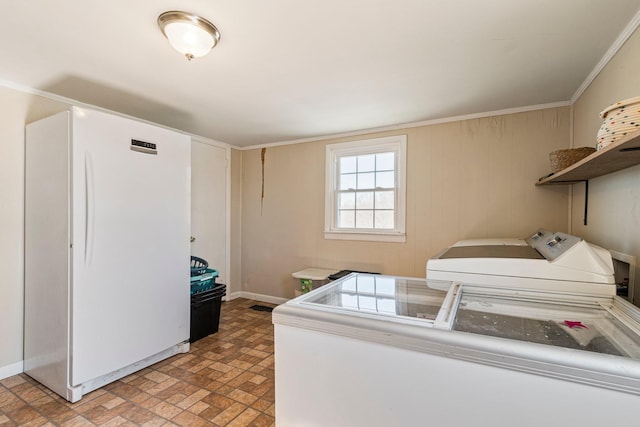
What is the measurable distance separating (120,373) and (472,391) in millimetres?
2629

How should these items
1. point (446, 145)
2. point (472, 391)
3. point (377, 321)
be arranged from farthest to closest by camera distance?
point (446, 145) < point (377, 321) < point (472, 391)

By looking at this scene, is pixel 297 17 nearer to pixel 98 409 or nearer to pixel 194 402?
pixel 194 402

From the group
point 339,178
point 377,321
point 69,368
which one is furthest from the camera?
point 339,178

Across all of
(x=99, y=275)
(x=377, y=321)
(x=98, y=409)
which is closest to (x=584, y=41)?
(x=377, y=321)

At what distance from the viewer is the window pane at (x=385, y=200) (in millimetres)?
3610

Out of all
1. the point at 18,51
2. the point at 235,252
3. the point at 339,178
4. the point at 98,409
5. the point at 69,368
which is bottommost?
the point at 98,409

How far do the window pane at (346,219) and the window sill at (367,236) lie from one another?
109mm

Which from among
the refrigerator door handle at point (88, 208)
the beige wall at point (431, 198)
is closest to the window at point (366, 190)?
the beige wall at point (431, 198)

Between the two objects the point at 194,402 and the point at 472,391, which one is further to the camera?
the point at 194,402

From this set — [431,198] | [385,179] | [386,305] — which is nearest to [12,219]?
[386,305]

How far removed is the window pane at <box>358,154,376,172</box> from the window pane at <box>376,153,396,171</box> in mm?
52

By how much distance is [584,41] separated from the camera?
1811 millimetres

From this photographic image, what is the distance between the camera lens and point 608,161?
1.57 m

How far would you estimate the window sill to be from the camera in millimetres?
3506
